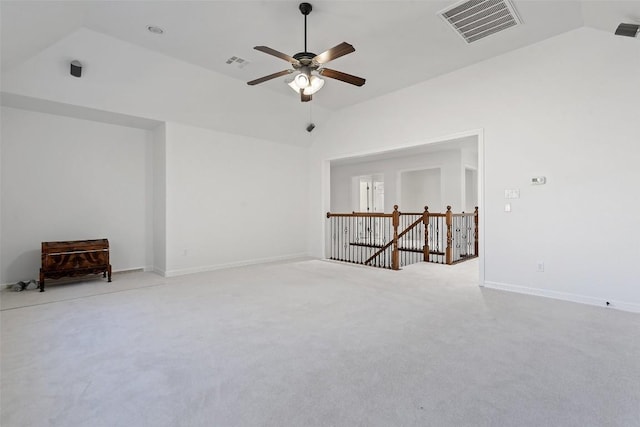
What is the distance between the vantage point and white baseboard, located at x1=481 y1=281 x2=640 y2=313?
3467 millimetres

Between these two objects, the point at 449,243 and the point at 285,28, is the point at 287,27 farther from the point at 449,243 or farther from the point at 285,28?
the point at 449,243

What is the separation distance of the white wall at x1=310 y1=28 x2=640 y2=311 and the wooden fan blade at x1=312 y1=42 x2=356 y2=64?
263 centimetres


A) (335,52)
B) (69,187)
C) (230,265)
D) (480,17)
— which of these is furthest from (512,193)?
(69,187)

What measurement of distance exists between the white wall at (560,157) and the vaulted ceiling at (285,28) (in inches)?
13.2

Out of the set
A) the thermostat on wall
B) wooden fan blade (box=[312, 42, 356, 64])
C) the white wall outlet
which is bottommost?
the white wall outlet

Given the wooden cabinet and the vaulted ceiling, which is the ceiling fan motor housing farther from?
the wooden cabinet

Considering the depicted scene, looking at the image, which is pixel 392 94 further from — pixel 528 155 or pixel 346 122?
pixel 528 155

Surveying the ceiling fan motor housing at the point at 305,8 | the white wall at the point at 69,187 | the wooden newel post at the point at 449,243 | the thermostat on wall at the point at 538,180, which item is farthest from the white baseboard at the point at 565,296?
the white wall at the point at 69,187

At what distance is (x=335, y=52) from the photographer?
293 centimetres

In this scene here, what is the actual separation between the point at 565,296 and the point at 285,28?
4.64m

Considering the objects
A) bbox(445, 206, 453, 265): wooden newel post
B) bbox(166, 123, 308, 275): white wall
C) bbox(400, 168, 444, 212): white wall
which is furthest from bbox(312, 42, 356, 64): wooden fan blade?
bbox(400, 168, 444, 212): white wall

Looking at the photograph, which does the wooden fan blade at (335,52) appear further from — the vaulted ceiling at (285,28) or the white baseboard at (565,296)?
the white baseboard at (565,296)

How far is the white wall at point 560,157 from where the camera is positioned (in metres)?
3.47

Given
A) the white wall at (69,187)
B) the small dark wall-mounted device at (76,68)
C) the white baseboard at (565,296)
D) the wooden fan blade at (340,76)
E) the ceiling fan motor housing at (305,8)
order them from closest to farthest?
the ceiling fan motor housing at (305,8)
the wooden fan blade at (340,76)
the white baseboard at (565,296)
the small dark wall-mounted device at (76,68)
the white wall at (69,187)
